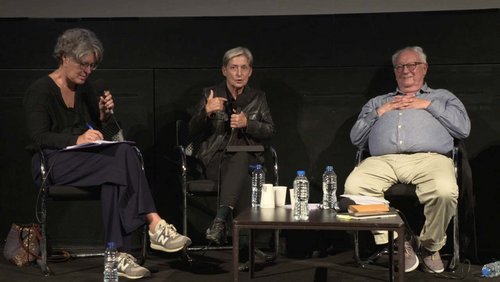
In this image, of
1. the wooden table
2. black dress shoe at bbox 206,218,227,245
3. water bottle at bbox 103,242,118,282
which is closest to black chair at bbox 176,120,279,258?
black dress shoe at bbox 206,218,227,245

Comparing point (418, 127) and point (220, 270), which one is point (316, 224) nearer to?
point (220, 270)

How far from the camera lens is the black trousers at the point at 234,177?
3969 mm

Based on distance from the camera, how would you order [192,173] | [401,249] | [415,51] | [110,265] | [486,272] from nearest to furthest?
[401,249]
[110,265]
[486,272]
[415,51]
[192,173]

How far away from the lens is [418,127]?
412 cm

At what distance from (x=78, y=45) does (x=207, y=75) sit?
1124mm

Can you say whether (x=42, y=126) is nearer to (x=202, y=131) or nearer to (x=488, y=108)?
(x=202, y=131)

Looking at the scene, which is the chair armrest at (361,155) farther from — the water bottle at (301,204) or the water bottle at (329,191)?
the water bottle at (301,204)

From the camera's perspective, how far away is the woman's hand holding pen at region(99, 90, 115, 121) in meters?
4.07

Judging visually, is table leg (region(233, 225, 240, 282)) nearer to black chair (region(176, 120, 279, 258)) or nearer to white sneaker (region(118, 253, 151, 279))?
white sneaker (region(118, 253, 151, 279))

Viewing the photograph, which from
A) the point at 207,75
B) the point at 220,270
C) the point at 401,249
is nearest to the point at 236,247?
the point at 401,249

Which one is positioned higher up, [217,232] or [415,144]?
[415,144]

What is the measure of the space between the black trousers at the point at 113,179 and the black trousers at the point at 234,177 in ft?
1.55

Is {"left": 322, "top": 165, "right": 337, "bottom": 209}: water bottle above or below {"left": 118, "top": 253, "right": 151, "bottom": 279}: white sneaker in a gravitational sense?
above

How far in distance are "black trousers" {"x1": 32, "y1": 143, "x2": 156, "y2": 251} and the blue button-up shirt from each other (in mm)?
1395
